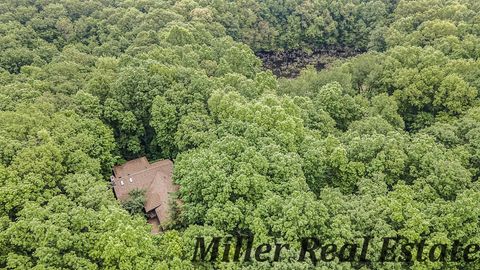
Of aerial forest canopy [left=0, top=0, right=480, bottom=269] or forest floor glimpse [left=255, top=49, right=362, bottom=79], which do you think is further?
forest floor glimpse [left=255, top=49, right=362, bottom=79]

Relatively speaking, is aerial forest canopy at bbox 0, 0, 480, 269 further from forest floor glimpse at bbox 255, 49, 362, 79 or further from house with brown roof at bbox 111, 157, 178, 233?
forest floor glimpse at bbox 255, 49, 362, 79

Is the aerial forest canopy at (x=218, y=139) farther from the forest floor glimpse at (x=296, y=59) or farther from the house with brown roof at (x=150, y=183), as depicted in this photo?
the forest floor glimpse at (x=296, y=59)

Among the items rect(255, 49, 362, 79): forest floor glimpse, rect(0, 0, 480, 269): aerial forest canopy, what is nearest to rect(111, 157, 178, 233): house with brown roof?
rect(0, 0, 480, 269): aerial forest canopy

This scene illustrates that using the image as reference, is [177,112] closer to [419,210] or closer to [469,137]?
[419,210]

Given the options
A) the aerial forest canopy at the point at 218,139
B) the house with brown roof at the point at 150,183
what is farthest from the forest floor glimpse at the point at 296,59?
the house with brown roof at the point at 150,183

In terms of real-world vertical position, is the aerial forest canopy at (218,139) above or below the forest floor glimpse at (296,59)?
below

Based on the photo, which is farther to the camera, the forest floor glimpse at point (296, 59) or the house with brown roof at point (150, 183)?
the forest floor glimpse at point (296, 59)

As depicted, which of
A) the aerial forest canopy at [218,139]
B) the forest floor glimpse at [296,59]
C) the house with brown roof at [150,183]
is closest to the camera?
the aerial forest canopy at [218,139]
